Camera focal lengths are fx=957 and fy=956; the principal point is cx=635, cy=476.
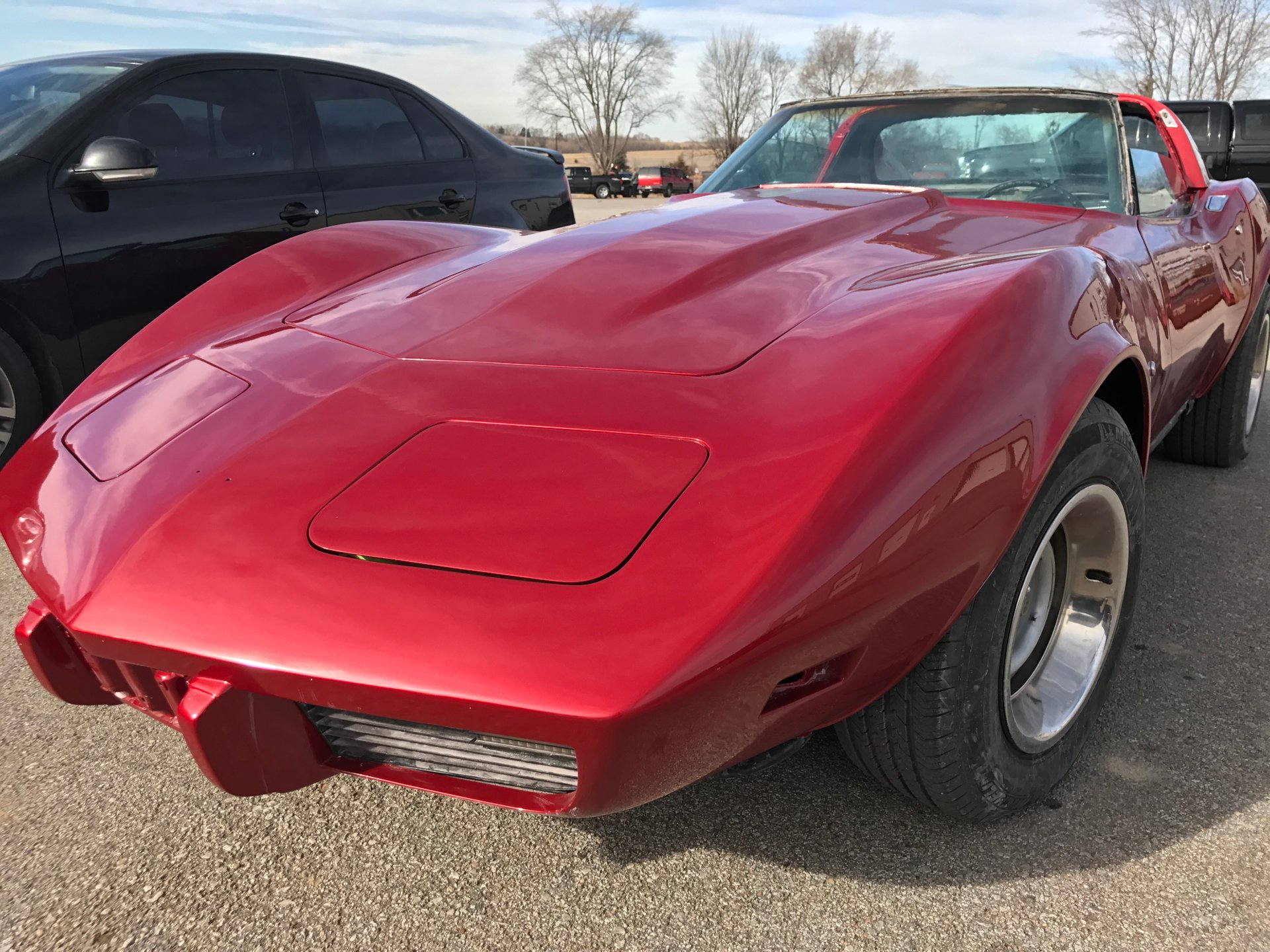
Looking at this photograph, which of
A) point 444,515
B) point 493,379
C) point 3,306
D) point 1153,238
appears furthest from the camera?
point 3,306

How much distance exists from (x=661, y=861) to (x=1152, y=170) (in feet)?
7.77

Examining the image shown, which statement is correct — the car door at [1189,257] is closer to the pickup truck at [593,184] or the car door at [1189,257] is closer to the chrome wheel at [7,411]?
the chrome wheel at [7,411]

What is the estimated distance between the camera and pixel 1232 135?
841 cm

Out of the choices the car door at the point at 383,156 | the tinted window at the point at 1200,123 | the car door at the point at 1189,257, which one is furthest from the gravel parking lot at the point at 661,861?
the tinted window at the point at 1200,123

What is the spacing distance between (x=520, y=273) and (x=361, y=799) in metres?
1.00

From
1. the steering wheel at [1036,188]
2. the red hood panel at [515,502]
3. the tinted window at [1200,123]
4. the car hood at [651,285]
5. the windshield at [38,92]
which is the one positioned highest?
the windshield at [38,92]

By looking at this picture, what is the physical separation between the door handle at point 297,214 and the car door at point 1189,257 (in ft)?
9.33

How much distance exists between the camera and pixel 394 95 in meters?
4.22

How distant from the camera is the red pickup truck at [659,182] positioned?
125ft

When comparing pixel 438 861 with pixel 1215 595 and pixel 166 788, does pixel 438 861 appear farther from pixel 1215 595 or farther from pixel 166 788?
pixel 1215 595

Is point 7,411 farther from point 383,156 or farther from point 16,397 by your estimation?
point 383,156

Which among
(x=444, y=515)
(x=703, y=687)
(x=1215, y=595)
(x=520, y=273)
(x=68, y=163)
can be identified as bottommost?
(x=1215, y=595)

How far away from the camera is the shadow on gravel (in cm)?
152

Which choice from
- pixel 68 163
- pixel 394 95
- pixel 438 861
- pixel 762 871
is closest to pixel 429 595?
pixel 438 861
